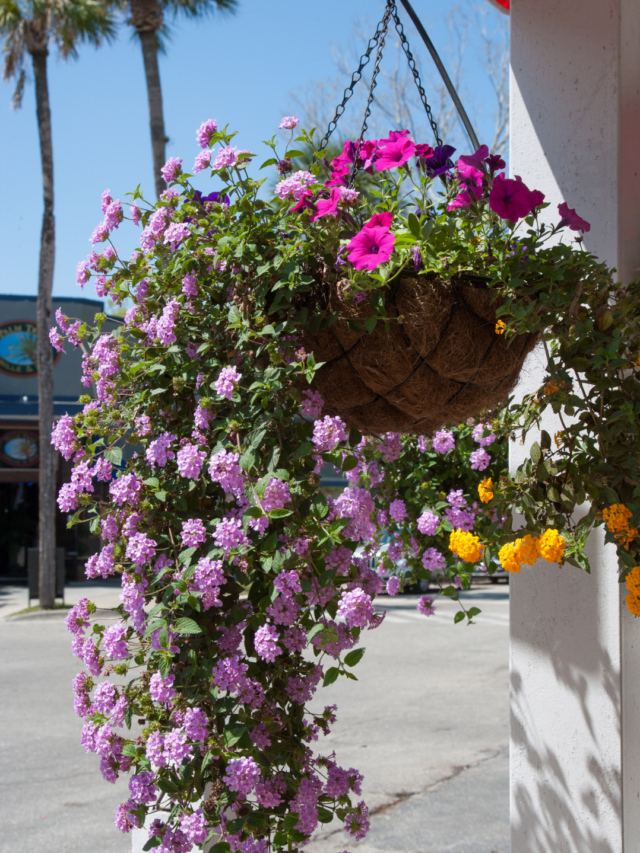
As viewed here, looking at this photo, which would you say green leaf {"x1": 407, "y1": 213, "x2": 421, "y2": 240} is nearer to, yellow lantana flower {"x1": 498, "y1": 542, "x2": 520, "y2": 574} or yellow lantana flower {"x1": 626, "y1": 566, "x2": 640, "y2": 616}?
yellow lantana flower {"x1": 498, "y1": 542, "x2": 520, "y2": 574}

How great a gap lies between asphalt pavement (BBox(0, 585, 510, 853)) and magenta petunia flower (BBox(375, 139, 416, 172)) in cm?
338

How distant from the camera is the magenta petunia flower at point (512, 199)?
56.9 inches

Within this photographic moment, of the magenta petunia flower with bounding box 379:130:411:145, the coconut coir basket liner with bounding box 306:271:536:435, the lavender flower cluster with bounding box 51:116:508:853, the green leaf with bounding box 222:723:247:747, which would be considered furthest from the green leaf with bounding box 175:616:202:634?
the magenta petunia flower with bounding box 379:130:411:145

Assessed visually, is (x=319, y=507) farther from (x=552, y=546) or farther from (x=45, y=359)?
(x=45, y=359)

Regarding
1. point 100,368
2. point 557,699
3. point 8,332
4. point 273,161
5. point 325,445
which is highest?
point 8,332

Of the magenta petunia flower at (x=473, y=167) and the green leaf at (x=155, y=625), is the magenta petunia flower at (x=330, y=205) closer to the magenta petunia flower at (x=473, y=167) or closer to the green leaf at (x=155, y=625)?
the magenta petunia flower at (x=473, y=167)

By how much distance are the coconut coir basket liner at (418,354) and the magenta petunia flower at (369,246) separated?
9 cm

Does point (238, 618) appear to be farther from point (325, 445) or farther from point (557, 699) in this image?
point (557, 699)

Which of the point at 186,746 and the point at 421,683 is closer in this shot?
the point at 186,746

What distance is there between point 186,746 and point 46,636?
9510mm

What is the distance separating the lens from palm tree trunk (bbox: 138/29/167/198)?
10.6m

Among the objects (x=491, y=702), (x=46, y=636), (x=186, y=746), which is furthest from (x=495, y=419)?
(x=46, y=636)

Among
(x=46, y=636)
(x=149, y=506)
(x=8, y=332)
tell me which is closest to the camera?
(x=149, y=506)

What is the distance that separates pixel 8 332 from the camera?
54.3ft
